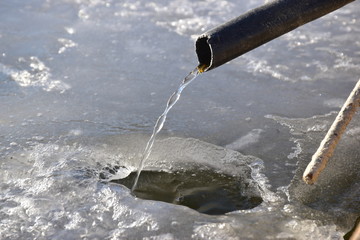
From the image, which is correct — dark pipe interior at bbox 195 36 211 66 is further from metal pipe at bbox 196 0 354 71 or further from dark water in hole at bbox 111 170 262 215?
dark water in hole at bbox 111 170 262 215

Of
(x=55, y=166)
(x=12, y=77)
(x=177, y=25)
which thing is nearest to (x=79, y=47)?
(x=12, y=77)

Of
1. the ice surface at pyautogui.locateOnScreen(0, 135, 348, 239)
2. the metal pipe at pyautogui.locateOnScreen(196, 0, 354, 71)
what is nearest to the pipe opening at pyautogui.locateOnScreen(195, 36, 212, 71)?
the metal pipe at pyautogui.locateOnScreen(196, 0, 354, 71)

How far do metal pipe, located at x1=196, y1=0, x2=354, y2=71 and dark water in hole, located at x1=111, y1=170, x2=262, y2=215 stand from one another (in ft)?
2.85

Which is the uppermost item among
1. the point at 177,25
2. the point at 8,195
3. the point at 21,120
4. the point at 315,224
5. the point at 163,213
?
the point at 177,25

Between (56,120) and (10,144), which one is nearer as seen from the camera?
(10,144)

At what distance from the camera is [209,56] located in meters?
2.00

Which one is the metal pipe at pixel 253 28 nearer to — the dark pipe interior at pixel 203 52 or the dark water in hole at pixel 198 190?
the dark pipe interior at pixel 203 52

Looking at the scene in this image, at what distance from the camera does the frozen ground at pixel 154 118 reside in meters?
2.43

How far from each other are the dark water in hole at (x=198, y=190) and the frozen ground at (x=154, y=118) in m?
0.08

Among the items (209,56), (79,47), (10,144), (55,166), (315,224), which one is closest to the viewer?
(209,56)

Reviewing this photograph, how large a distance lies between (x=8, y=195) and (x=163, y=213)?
0.79 meters

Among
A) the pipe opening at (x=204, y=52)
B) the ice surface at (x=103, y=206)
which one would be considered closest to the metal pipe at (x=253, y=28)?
the pipe opening at (x=204, y=52)

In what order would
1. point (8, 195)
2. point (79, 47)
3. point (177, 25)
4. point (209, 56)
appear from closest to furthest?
1. point (209, 56)
2. point (8, 195)
3. point (79, 47)
4. point (177, 25)

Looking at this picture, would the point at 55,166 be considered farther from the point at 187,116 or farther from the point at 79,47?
the point at 79,47
